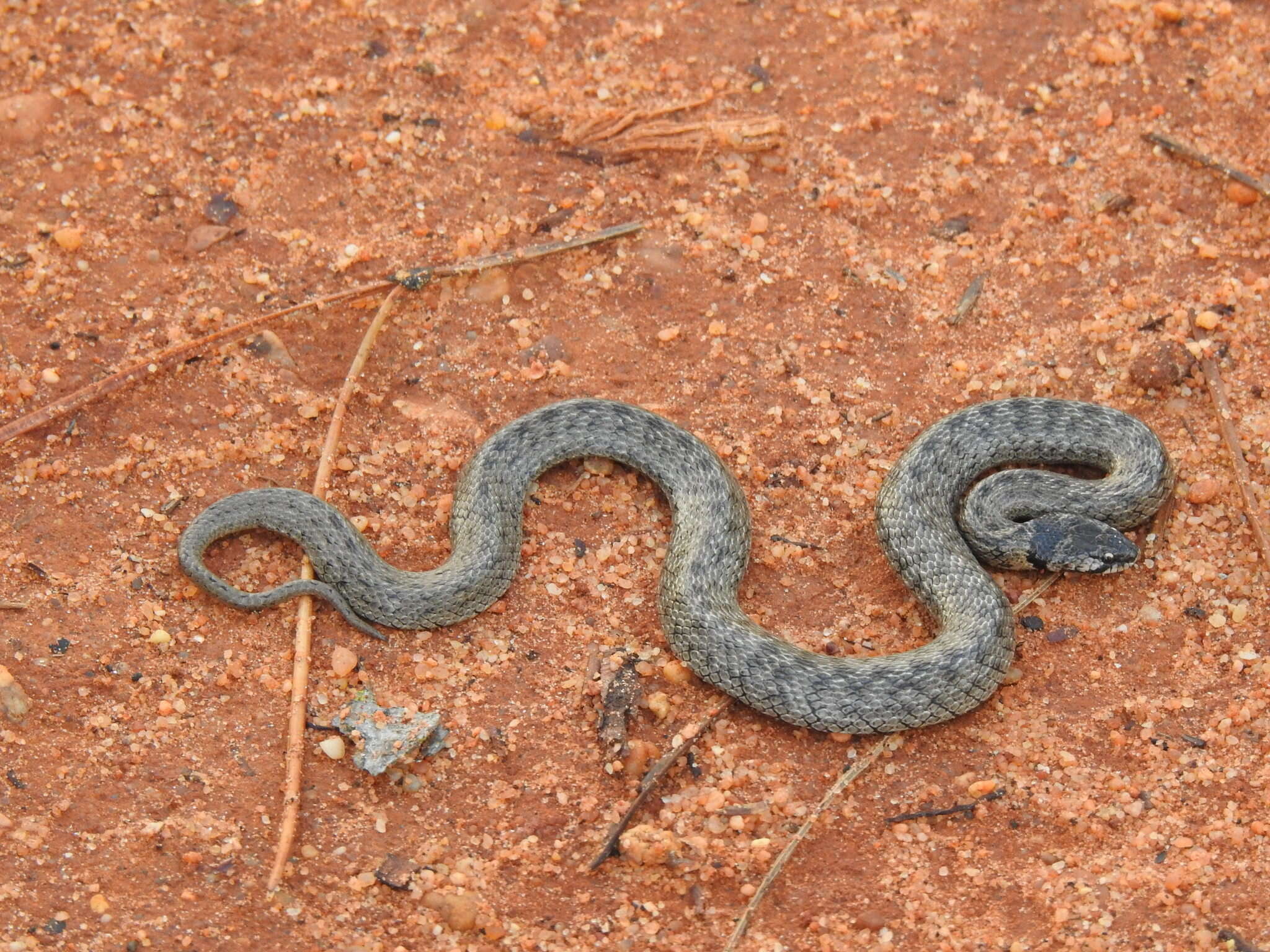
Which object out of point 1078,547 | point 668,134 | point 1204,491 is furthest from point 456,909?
point 668,134

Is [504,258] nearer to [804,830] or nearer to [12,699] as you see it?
[12,699]

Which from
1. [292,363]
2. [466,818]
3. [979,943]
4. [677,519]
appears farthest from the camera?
[292,363]

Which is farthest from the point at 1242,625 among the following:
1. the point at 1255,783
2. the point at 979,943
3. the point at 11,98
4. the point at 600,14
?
the point at 11,98

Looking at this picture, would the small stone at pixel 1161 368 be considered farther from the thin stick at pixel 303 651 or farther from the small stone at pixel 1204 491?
the thin stick at pixel 303 651

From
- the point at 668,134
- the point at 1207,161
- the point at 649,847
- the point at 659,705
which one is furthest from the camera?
the point at 668,134

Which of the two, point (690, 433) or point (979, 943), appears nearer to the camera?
point (979, 943)

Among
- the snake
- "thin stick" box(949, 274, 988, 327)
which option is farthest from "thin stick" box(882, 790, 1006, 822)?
"thin stick" box(949, 274, 988, 327)

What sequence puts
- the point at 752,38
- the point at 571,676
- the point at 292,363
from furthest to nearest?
the point at 752,38 < the point at 292,363 < the point at 571,676

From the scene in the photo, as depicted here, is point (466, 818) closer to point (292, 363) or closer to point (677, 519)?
point (677, 519)
